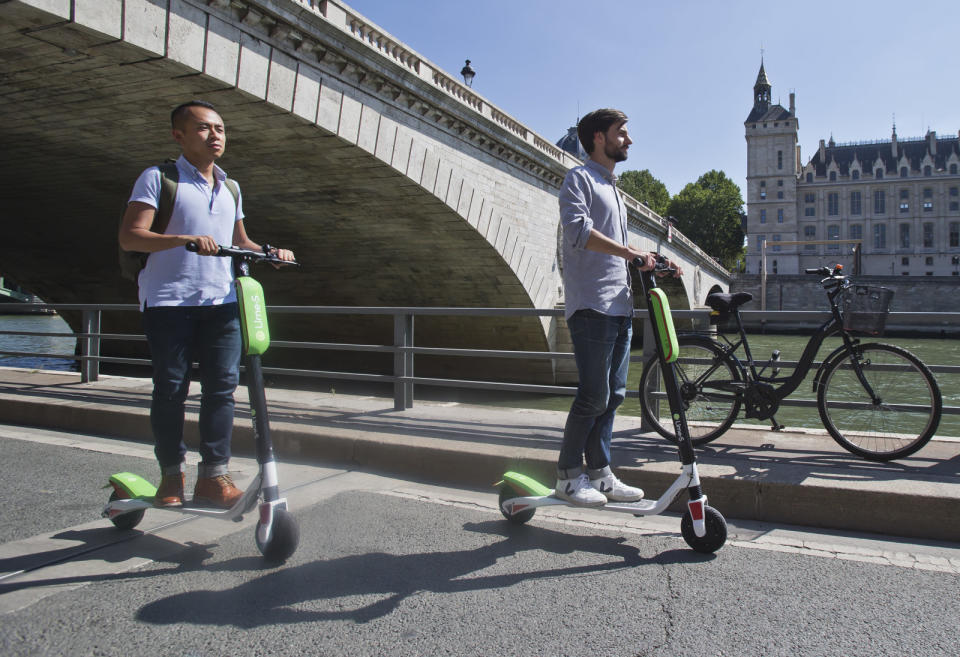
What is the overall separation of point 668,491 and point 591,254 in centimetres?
100

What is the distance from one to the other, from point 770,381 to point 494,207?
1206cm

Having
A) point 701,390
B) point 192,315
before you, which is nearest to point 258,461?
point 192,315

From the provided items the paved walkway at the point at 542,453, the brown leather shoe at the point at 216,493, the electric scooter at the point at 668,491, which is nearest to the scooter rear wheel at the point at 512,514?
the electric scooter at the point at 668,491

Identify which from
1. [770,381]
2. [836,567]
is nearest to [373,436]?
[770,381]

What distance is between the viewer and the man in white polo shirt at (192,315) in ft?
9.38

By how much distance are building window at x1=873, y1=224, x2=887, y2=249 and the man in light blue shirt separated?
94.7 metres

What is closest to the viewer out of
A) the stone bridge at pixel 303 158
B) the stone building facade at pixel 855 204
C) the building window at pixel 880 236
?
the stone bridge at pixel 303 158

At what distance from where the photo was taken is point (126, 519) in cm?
300

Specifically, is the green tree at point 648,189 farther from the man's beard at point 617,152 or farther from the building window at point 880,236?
the man's beard at point 617,152

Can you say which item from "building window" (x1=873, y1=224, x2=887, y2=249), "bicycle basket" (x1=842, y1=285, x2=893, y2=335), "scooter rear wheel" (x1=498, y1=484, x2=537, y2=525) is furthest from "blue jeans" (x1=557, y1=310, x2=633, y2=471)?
"building window" (x1=873, y1=224, x2=887, y2=249)

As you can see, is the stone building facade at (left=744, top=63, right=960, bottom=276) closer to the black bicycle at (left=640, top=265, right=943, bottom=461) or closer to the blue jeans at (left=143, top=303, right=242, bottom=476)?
the black bicycle at (left=640, top=265, right=943, bottom=461)

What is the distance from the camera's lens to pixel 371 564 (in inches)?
105

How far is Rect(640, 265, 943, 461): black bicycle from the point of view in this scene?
3.74 m

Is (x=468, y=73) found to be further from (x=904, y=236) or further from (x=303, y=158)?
(x=904, y=236)
